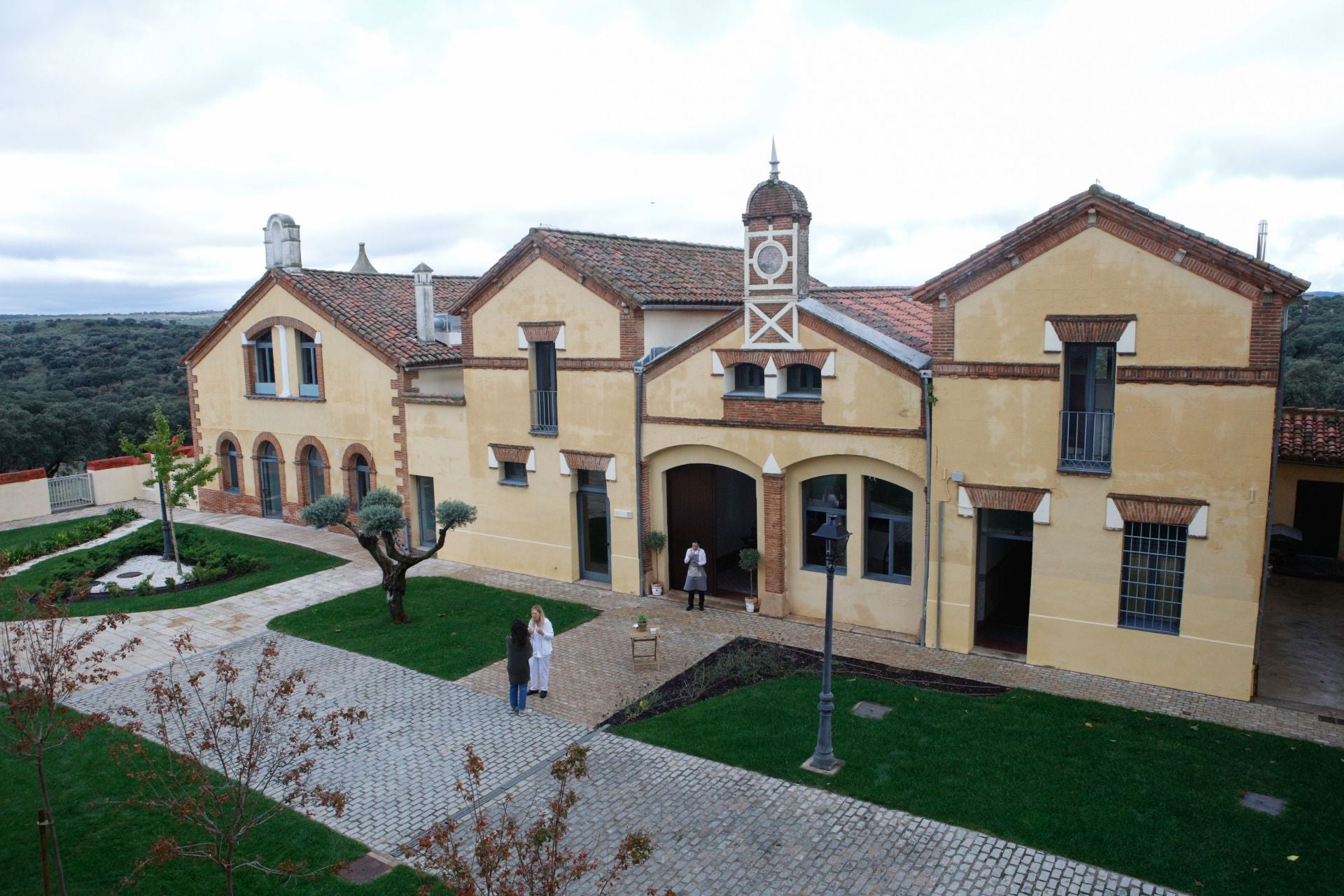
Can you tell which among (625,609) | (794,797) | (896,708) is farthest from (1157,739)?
(625,609)

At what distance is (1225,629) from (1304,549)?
32.7 feet

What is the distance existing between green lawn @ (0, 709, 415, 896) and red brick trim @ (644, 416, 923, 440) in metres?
10.3

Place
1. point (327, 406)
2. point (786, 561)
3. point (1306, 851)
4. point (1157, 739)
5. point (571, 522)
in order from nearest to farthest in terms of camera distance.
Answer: point (1306, 851) → point (1157, 739) → point (786, 561) → point (571, 522) → point (327, 406)

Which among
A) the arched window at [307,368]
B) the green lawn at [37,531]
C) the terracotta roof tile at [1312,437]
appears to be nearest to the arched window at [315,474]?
the arched window at [307,368]

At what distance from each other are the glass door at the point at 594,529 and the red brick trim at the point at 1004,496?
8214 mm

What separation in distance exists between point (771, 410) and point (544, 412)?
586 centimetres

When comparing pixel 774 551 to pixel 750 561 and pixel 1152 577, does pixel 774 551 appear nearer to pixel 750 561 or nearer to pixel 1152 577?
pixel 750 561

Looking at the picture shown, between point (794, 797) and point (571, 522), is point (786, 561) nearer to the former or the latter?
point (571, 522)

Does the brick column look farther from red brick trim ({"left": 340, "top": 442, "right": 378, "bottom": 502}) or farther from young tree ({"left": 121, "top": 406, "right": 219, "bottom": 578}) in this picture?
young tree ({"left": 121, "top": 406, "right": 219, "bottom": 578})

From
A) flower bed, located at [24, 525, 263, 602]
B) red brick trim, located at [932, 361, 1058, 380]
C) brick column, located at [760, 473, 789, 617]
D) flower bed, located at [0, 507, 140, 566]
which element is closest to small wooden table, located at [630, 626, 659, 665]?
brick column, located at [760, 473, 789, 617]

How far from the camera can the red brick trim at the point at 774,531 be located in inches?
717

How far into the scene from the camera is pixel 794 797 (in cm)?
1176

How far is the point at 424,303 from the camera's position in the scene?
25.5 meters

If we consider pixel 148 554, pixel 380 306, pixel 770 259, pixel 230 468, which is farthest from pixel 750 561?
pixel 230 468
